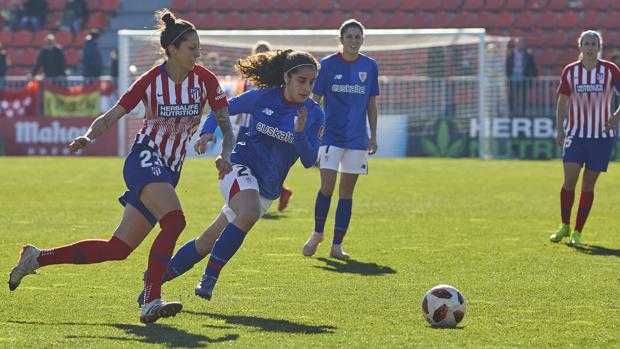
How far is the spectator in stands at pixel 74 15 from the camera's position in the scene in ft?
105

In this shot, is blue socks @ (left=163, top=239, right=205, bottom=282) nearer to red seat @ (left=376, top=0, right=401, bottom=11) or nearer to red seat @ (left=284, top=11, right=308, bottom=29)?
red seat @ (left=284, top=11, right=308, bottom=29)

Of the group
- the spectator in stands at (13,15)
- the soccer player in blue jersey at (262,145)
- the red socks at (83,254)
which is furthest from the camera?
the spectator in stands at (13,15)

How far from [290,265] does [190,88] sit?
2.86 m

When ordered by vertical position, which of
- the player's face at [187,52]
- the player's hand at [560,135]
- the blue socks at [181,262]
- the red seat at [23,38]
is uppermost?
the red seat at [23,38]

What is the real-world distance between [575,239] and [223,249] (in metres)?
4.93

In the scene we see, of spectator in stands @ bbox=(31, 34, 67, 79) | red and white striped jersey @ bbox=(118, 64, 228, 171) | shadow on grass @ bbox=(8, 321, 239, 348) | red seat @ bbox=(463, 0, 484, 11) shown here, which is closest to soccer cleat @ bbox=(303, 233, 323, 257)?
red and white striped jersey @ bbox=(118, 64, 228, 171)

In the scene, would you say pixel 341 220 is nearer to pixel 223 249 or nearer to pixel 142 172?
pixel 223 249

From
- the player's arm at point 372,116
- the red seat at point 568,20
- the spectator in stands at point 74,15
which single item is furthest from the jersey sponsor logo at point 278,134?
the spectator in stands at point 74,15

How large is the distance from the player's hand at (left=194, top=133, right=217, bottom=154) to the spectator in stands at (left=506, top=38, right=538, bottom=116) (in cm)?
1885

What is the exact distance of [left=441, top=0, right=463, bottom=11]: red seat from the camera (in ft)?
104

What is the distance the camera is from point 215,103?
7559 millimetres

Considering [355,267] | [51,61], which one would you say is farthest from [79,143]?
[51,61]

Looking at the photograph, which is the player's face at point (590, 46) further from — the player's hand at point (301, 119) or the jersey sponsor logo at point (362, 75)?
the player's hand at point (301, 119)

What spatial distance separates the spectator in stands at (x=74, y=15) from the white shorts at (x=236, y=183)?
25.1 metres
